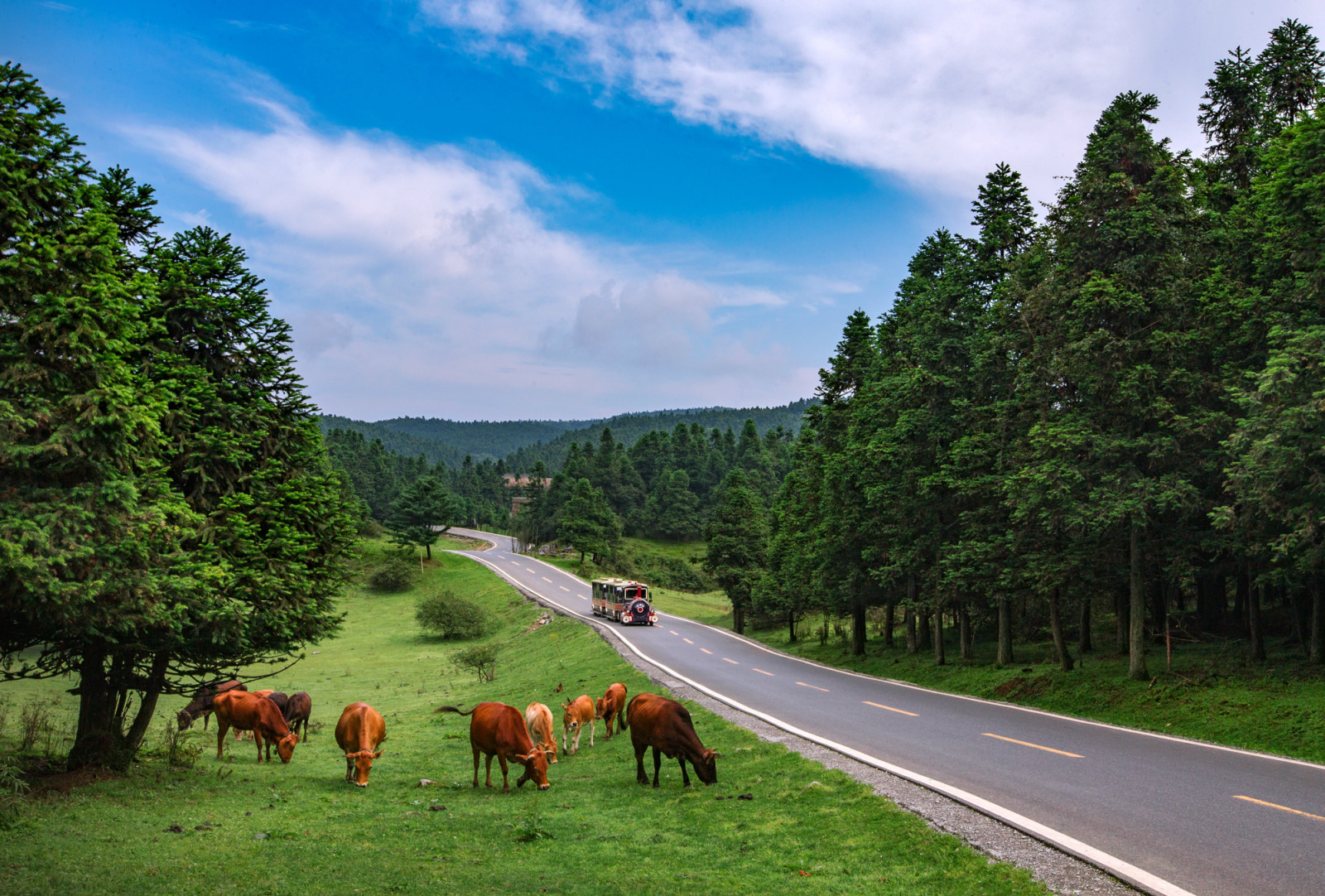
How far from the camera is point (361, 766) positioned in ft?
46.5

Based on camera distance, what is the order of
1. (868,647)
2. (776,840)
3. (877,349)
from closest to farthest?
(776,840), (877,349), (868,647)

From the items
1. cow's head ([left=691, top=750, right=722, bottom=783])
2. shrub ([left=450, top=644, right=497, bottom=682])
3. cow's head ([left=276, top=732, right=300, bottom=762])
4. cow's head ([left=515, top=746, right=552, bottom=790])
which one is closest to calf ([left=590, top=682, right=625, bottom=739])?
cow's head ([left=515, top=746, right=552, bottom=790])

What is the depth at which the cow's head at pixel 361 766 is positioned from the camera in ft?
46.4

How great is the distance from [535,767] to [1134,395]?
17.3 m

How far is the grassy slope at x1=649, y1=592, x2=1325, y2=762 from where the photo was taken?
15602 mm

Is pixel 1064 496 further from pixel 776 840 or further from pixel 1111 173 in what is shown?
pixel 776 840

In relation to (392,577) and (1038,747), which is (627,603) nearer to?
(392,577)

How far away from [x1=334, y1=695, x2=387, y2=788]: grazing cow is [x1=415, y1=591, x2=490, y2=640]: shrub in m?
41.5

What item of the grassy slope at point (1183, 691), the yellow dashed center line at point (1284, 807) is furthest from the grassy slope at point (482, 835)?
the grassy slope at point (1183, 691)

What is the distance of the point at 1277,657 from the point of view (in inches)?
802

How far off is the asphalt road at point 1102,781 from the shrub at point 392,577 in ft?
205

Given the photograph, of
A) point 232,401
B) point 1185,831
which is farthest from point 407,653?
point 1185,831

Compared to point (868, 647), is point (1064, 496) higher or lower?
higher

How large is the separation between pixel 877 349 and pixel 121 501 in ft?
101
